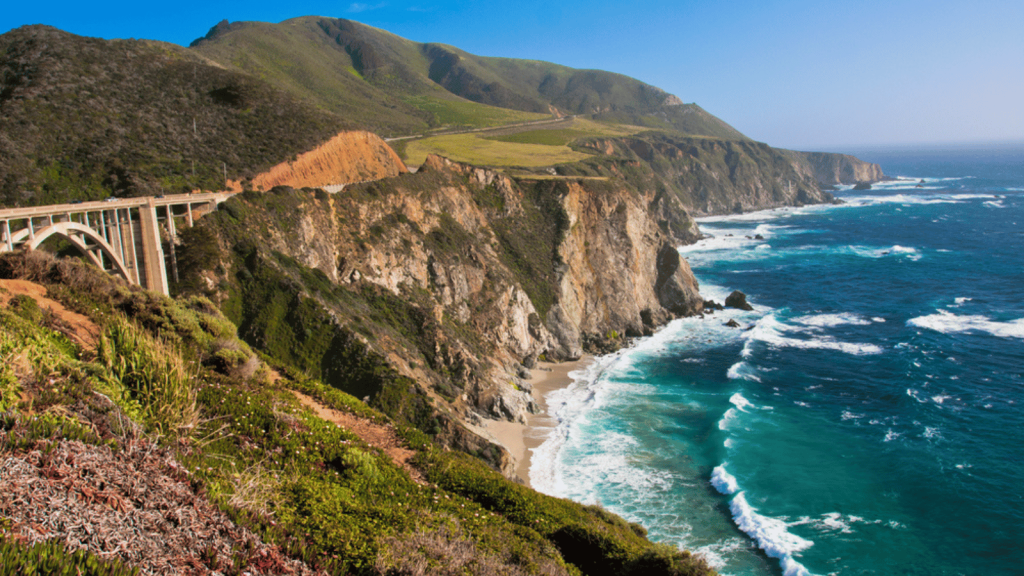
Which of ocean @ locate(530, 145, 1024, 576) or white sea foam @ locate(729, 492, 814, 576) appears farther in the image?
ocean @ locate(530, 145, 1024, 576)

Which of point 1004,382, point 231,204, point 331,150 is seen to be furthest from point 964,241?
point 231,204

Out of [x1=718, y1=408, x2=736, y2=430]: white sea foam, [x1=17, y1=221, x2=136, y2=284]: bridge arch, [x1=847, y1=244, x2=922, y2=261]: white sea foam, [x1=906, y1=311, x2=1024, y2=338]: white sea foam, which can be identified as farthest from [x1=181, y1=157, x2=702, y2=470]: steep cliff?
[x1=847, y1=244, x2=922, y2=261]: white sea foam

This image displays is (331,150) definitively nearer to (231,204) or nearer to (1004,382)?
(231,204)

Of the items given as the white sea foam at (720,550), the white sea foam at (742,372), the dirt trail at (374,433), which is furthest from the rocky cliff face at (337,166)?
the white sea foam at (720,550)

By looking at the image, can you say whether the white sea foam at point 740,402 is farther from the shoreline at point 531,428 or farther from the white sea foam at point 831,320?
the white sea foam at point 831,320

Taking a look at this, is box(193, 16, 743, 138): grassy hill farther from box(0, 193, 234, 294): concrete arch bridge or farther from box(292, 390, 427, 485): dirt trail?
box(292, 390, 427, 485): dirt trail

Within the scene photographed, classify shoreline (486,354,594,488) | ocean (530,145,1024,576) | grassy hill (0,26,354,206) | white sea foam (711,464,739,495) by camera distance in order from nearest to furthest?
ocean (530,145,1024,576), white sea foam (711,464,739,495), shoreline (486,354,594,488), grassy hill (0,26,354,206)

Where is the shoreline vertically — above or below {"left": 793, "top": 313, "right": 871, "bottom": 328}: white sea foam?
below
